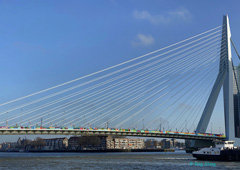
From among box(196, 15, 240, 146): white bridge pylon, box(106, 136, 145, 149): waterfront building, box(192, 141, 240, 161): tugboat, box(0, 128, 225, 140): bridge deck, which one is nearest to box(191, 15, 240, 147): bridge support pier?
box(196, 15, 240, 146): white bridge pylon

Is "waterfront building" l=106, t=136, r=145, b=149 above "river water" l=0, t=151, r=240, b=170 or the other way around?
the other way around

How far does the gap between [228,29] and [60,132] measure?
115ft

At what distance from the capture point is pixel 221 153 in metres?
44.7

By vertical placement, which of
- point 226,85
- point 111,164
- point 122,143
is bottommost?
point 122,143

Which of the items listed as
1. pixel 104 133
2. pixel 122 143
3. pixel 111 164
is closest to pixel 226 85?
pixel 104 133

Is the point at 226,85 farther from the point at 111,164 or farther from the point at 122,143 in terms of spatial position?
the point at 122,143

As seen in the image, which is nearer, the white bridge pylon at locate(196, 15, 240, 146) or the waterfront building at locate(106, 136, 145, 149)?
the white bridge pylon at locate(196, 15, 240, 146)

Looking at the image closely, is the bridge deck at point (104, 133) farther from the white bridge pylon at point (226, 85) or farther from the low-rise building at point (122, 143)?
the low-rise building at point (122, 143)

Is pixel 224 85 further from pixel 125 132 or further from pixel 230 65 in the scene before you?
pixel 125 132

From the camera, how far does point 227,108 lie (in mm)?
57875

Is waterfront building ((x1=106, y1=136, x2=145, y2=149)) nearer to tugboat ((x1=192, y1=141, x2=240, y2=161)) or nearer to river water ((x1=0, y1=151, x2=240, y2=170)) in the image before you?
river water ((x1=0, y1=151, x2=240, y2=170))

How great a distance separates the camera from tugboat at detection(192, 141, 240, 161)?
43.9 meters

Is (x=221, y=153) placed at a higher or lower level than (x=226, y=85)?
lower

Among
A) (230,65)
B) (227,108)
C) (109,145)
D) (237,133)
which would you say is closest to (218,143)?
(227,108)
